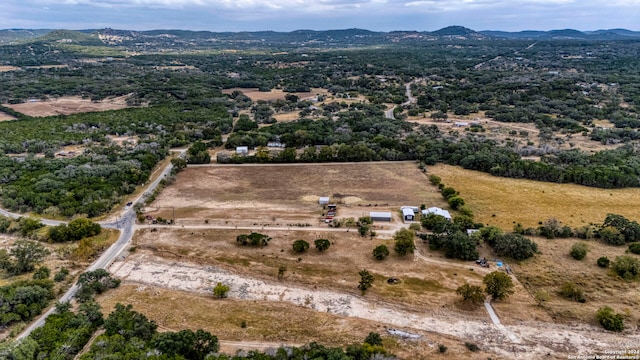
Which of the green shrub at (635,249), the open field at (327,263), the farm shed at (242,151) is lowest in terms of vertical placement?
the open field at (327,263)

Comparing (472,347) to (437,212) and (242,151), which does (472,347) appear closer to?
(437,212)

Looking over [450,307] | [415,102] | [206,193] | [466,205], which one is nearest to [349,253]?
[450,307]

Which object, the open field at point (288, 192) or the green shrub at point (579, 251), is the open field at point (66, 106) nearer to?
the open field at point (288, 192)

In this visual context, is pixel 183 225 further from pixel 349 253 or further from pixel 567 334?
pixel 567 334

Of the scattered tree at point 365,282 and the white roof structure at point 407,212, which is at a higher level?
the white roof structure at point 407,212

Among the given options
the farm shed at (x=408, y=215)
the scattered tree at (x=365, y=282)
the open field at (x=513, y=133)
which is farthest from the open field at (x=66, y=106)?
the scattered tree at (x=365, y=282)
